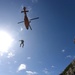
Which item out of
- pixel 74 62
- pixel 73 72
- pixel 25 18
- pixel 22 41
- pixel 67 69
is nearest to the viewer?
pixel 25 18

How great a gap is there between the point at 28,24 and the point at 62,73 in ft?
296

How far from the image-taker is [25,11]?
87.9ft

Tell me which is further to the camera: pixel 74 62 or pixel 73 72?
pixel 73 72

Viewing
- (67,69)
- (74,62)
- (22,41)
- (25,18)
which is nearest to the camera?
(25,18)

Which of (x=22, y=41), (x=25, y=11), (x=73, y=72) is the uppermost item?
(x=73, y=72)

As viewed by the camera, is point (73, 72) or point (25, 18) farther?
point (73, 72)

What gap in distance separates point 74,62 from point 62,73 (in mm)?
24639

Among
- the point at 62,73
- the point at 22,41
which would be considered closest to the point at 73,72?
the point at 62,73

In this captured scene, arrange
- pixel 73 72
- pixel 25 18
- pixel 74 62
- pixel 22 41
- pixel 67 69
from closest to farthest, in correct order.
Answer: pixel 25 18 → pixel 22 41 → pixel 74 62 → pixel 73 72 → pixel 67 69

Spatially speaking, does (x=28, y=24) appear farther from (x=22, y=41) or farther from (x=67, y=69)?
(x=67, y=69)

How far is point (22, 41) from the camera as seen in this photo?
29.0 meters

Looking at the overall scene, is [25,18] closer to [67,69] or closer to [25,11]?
[25,11]

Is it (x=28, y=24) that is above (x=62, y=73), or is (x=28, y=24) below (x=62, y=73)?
below

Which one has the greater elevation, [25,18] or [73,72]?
[73,72]
